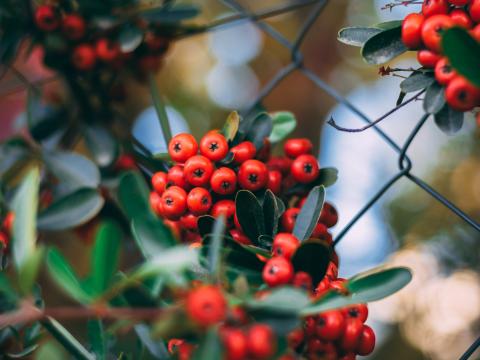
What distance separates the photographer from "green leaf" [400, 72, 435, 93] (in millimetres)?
741

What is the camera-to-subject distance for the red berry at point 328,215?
3.12ft

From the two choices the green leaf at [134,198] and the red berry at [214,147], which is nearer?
the green leaf at [134,198]

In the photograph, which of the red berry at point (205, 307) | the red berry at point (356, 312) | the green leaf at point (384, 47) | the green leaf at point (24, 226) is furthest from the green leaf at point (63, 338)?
the green leaf at point (384, 47)

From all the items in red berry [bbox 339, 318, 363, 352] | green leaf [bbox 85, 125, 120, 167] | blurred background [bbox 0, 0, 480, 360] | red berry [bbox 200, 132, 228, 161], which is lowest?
blurred background [bbox 0, 0, 480, 360]

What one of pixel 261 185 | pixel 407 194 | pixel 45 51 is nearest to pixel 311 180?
pixel 261 185

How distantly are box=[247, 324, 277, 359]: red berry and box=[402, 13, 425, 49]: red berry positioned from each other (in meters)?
0.45

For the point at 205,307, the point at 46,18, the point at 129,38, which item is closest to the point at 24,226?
the point at 205,307

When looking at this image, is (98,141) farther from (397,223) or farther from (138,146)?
(397,223)

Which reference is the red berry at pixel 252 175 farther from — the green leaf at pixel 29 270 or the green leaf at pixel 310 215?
the green leaf at pixel 29 270

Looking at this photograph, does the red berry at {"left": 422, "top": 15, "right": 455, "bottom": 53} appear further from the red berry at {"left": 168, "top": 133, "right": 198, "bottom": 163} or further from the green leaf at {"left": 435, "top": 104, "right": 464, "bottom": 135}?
the red berry at {"left": 168, "top": 133, "right": 198, "bottom": 163}

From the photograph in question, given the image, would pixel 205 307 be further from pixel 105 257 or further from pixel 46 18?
pixel 46 18

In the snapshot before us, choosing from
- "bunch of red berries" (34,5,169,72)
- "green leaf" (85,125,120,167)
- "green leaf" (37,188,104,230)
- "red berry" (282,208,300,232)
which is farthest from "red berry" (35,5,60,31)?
"red berry" (282,208,300,232)

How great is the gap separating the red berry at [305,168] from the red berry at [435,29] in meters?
→ 0.32

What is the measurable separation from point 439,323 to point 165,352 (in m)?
1.63
